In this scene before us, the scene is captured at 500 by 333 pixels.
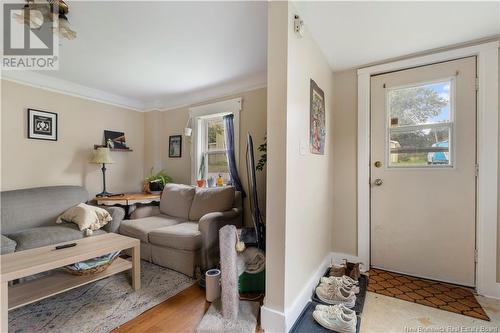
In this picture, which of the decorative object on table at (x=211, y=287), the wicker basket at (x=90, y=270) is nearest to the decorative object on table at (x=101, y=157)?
the wicker basket at (x=90, y=270)

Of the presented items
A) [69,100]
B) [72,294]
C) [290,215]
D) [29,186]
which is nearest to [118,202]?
[29,186]

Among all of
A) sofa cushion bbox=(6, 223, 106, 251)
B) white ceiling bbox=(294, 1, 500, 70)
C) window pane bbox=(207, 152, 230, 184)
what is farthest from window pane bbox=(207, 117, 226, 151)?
sofa cushion bbox=(6, 223, 106, 251)

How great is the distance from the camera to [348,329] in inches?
58.7

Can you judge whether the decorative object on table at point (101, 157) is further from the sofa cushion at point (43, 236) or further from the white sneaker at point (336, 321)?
the white sneaker at point (336, 321)

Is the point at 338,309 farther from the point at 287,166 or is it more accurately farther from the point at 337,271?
the point at 287,166

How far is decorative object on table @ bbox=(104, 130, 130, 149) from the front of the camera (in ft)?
12.0

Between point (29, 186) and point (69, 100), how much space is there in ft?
4.19

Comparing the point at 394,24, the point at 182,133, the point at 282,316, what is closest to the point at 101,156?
the point at 182,133

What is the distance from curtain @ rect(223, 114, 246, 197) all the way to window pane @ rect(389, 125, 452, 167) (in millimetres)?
1862

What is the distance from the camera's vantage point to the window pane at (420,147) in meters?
2.14

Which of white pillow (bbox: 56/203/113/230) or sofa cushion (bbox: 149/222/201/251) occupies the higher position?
white pillow (bbox: 56/203/113/230)

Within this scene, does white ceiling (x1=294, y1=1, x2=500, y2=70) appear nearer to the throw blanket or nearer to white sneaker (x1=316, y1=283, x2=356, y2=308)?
white sneaker (x1=316, y1=283, x2=356, y2=308)

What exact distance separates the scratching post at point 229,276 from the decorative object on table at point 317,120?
3.25 ft

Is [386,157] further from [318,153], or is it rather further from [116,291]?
[116,291]
